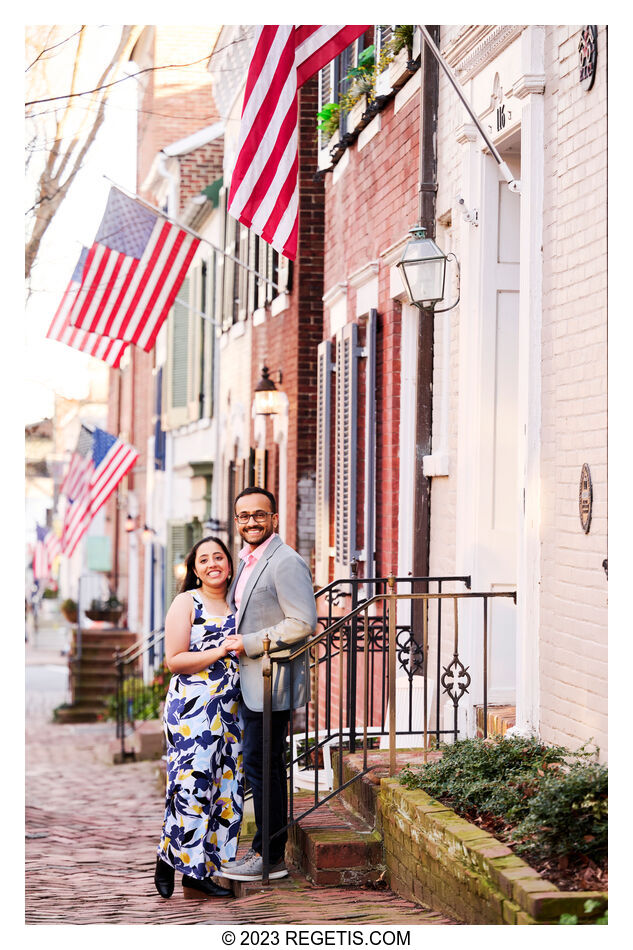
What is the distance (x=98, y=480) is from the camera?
16594 mm

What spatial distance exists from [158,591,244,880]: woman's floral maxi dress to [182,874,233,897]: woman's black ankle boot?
0.10m

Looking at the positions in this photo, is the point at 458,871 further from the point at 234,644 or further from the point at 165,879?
the point at 165,879

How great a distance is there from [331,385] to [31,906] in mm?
5890

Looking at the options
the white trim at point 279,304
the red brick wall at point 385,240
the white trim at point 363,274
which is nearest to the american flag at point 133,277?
the white trim at point 279,304

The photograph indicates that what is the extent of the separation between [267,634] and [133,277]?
786 cm

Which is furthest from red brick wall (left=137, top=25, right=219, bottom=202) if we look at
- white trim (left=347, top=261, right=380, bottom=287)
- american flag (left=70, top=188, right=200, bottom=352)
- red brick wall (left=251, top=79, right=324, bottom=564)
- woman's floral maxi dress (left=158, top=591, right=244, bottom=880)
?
woman's floral maxi dress (left=158, top=591, right=244, bottom=880)

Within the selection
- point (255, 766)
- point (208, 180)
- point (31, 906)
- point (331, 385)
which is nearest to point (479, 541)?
point (255, 766)

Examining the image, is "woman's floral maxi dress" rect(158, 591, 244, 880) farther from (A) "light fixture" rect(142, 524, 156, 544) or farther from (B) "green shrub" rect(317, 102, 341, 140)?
(A) "light fixture" rect(142, 524, 156, 544)

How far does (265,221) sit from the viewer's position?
23.9 ft

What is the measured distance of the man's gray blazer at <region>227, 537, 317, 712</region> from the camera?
5.96m

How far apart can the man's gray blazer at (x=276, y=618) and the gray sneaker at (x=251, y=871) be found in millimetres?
737

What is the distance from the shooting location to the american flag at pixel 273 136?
6.98 m

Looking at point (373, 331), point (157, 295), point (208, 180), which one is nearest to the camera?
point (373, 331)
